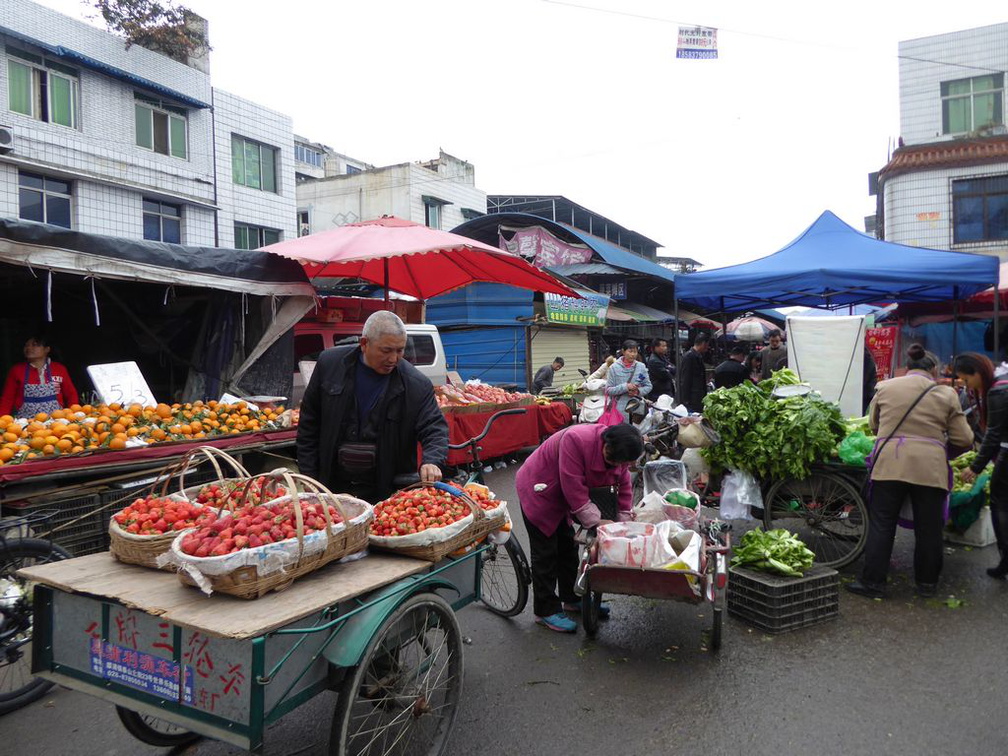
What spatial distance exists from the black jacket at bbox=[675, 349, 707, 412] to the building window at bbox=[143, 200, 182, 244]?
14069 millimetres

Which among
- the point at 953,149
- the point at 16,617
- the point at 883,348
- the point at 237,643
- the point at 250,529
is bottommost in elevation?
the point at 16,617

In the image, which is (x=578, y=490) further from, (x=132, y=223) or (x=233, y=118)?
(x=233, y=118)

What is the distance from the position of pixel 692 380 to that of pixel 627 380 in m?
0.93

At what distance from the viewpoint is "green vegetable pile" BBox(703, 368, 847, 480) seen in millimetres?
5527

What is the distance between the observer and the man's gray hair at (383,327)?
3.68 meters

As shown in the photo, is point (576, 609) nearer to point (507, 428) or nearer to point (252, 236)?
point (507, 428)

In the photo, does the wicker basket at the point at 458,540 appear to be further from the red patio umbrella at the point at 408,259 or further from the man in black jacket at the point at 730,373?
the man in black jacket at the point at 730,373

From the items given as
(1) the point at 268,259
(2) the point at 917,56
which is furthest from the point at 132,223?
(2) the point at 917,56

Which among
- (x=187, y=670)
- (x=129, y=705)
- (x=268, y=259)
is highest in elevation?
(x=268, y=259)

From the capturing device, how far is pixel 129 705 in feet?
7.92

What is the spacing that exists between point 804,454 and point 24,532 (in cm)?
556

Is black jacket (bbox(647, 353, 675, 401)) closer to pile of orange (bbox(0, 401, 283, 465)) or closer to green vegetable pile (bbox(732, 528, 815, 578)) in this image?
pile of orange (bbox(0, 401, 283, 465))

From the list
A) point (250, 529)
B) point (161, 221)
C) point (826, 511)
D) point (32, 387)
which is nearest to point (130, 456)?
point (32, 387)

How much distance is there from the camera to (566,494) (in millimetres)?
4141
